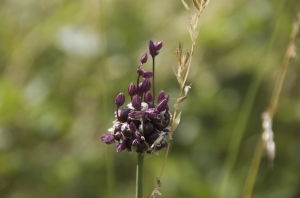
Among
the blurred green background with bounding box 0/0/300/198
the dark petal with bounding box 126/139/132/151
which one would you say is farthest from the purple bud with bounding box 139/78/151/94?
the blurred green background with bounding box 0/0/300/198

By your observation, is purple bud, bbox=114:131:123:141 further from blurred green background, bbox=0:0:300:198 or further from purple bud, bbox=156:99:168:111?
blurred green background, bbox=0:0:300:198

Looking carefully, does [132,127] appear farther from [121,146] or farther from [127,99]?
[127,99]

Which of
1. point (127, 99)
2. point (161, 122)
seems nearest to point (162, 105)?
point (161, 122)

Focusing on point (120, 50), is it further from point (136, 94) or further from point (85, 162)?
point (136, 94)

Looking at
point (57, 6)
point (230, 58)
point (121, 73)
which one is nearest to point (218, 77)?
point (230, 58)

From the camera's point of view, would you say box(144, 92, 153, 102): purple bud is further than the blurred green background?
No

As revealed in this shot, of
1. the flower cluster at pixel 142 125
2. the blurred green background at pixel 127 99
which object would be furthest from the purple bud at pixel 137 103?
the blurred green background at pixel 127 99

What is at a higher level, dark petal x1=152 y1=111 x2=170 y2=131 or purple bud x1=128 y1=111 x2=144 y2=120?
purple bud x1=128 y1=111 x2=144 y2=120

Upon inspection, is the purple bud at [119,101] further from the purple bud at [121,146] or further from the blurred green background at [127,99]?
the blurred green background at [127,99]
